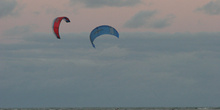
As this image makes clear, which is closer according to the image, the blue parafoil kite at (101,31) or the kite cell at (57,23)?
the kite cell at (57,23)

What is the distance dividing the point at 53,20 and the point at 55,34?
2.30 metres

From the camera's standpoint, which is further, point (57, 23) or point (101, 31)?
point (101, 31)

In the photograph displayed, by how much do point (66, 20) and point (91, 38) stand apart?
363 centimetres

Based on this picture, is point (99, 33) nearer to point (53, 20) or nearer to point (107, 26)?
point (107, 26)

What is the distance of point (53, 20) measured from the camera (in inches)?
1681

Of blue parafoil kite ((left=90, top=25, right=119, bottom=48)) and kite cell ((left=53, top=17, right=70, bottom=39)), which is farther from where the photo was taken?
blue parafoil kite ((left=90, top=25, right=119, bottom=48))

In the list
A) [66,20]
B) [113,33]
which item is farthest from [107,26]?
[66,20]

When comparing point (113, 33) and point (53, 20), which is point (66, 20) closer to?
point (53, 20)

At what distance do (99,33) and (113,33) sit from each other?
1.80m

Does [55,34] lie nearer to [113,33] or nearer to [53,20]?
[53,20]

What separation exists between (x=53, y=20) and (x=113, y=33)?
7176 mm

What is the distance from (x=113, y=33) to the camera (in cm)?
4303

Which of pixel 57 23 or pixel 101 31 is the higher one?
pixel 57 23

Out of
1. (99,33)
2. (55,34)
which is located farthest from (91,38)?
(55,34)
